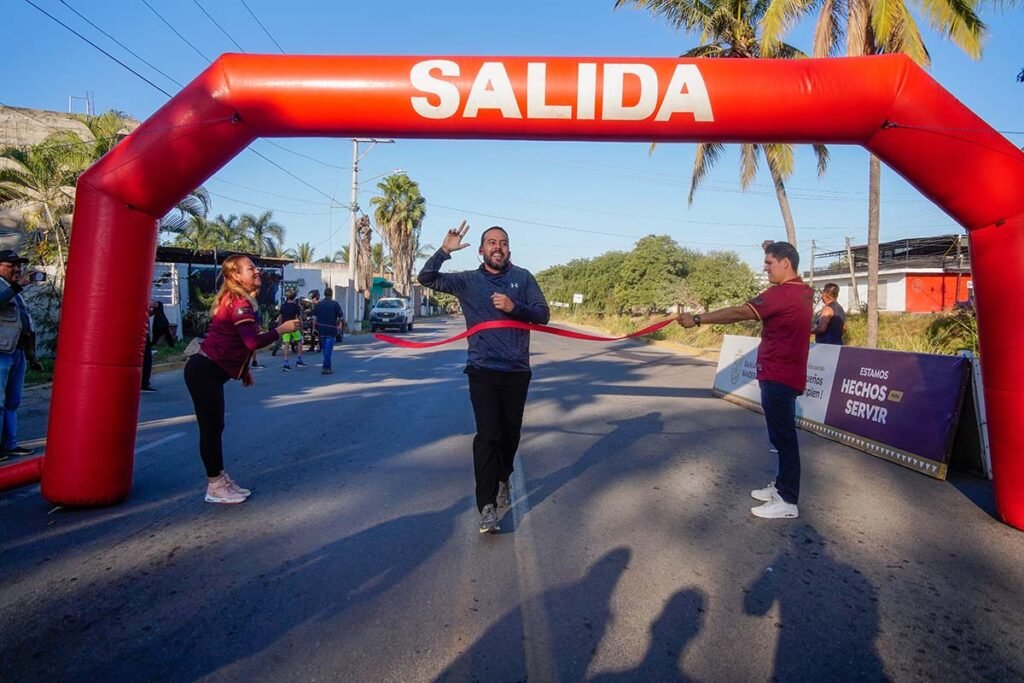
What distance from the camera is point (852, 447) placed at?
7344 mm

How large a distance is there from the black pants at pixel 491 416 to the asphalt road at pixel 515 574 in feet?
1.21

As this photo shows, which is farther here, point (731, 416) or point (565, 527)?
point (731, 416)

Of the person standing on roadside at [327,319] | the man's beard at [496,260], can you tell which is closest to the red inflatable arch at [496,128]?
the man's beard at [496,260]

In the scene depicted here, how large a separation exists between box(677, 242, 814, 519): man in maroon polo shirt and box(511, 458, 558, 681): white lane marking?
1.74 meters

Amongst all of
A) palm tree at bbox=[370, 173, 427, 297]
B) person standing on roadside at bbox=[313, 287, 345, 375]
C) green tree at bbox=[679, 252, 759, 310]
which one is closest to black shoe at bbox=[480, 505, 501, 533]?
person standing on roadside at bbox=[313, 287, 345, 375]

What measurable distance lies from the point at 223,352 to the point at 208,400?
363 mm

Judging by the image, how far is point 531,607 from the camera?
10.9ft

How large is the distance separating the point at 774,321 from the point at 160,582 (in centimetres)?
417

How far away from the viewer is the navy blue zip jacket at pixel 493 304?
14.6 ft

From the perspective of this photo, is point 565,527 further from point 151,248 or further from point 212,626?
point 151,248

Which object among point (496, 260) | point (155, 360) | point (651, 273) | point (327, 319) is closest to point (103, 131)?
point (155, 360)

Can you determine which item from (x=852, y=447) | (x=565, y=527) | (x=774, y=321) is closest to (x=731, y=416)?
(x=852, y=447)

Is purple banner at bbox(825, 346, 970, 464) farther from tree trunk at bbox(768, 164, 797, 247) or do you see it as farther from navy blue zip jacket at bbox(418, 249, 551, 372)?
tree trunk at bbox(768, 164, 797, 247)

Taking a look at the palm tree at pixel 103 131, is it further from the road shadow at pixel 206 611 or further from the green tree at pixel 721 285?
the green tree at pixel 721 285
